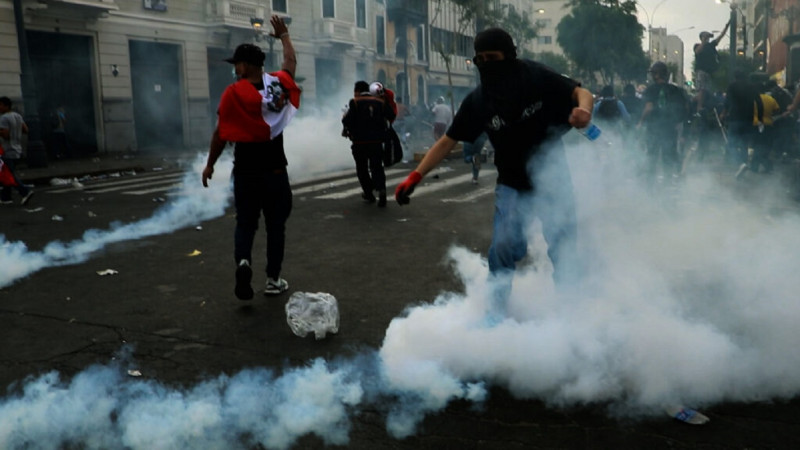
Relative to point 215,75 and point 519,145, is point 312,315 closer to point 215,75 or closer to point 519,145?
point 519,145

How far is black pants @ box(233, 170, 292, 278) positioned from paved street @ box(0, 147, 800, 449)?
1.32ft

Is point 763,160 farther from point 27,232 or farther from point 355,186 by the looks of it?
point 27,232

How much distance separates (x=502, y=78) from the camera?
3623mm

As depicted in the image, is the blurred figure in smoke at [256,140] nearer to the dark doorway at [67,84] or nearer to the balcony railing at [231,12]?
the dark doorway at [67,84]

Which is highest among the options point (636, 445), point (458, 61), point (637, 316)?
point (458, 61)

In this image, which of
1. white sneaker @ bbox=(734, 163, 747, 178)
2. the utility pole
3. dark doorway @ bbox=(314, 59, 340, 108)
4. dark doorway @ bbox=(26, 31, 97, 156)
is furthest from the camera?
dark doorway @ bbox=(314, 59, 340, 108)

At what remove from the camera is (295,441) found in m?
2.79

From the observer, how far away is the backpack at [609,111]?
32.7 feet

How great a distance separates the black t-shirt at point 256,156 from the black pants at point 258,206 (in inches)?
1.6

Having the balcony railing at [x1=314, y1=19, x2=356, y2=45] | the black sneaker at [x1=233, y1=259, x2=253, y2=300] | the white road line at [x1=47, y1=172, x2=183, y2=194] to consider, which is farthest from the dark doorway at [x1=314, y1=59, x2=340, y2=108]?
the black sneaker at [x1=233, y1=259, x2=253, y2=300]

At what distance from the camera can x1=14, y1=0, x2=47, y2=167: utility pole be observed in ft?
54.2

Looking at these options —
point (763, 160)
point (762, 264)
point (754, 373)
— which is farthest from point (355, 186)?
point (754, 373)

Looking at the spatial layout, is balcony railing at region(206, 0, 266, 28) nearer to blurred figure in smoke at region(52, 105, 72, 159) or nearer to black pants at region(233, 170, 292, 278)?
blurred figure in smoke at region(52, 105, 72, 159)

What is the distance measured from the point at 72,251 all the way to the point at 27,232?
1.59 m
